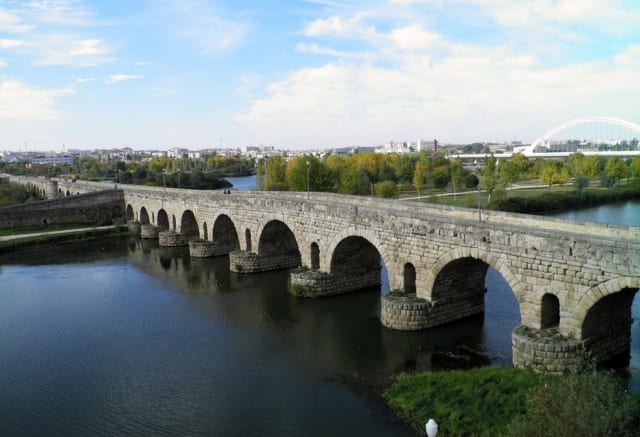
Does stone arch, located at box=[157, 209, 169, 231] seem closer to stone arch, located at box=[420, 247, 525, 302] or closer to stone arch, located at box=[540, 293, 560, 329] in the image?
stone arch, located at box=[420, 247, 525, 302]

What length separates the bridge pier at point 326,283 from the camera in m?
19.5

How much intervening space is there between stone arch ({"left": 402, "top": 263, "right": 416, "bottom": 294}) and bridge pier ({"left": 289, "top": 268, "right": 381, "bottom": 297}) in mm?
3882

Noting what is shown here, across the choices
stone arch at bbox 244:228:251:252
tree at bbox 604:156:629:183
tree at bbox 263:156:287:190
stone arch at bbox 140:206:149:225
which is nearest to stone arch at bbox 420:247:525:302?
stone arch at bbox 244:228:251:252

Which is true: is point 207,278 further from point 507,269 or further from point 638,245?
point 638,245

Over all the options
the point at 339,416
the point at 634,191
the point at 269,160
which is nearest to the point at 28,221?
the point at 269,160

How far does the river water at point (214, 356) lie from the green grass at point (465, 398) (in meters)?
0.53

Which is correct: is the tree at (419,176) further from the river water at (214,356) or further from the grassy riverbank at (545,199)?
the river water at (214,356)

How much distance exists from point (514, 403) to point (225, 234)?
20.9 metres

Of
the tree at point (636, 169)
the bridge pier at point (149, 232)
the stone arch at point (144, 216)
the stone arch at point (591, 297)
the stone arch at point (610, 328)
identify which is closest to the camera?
the stone arch at point (591, 297)

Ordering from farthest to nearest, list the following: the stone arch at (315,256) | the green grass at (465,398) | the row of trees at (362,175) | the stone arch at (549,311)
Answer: the row of trees at (362,175), the stone arch at (315,256), the stone arch at (549,311), the green grass at (465,398)

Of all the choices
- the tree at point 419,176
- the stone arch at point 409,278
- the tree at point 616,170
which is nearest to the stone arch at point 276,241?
the stone arch at point 409,278

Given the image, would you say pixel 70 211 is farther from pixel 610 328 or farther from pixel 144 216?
pixel 610 328

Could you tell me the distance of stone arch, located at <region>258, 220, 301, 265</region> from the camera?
78.8 feet

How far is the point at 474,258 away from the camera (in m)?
14.3
